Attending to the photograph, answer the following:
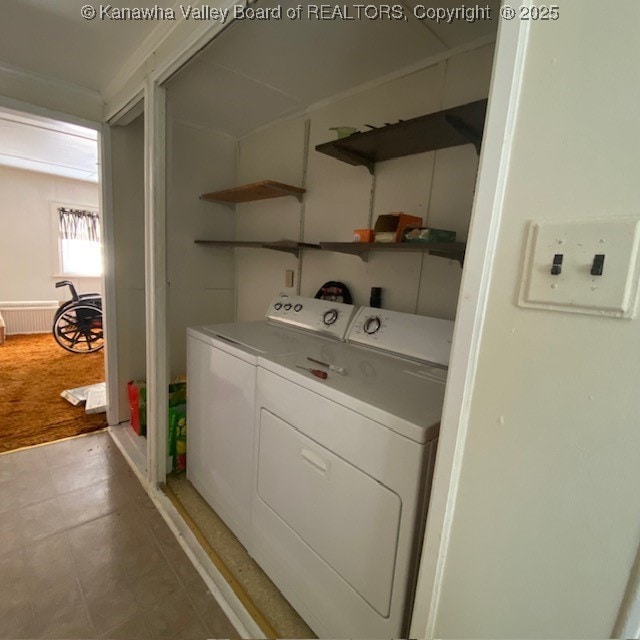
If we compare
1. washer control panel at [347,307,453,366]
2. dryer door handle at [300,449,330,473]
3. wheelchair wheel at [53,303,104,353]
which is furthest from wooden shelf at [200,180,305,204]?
wheelchair wheel at [53,303,104,353]

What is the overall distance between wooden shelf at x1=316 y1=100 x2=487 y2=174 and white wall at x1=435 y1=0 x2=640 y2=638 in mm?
695

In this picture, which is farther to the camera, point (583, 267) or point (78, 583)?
point (78, 583)

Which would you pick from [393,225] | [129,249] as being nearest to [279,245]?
[393,225]

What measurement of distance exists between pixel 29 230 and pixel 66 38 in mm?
4378

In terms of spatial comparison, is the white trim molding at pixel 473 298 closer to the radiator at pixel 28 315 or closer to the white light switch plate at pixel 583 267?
the white light switch plate at pixel 583 267

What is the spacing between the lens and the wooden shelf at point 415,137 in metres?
1.15

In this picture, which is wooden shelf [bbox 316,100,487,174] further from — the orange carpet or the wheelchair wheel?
the wheelchair wheel

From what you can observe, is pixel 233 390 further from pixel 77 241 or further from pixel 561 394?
pixel 77 241

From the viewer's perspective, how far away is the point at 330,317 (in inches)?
67.2

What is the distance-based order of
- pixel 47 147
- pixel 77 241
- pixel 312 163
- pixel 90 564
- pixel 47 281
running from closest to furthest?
pixel 90 564
pixel 312 163
pixel 47 147
pixel 47 281
pixel 77 241

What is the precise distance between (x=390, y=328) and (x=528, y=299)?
94cm

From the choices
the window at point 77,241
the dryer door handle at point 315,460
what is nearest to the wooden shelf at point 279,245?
the dryer door handle at point 315,460

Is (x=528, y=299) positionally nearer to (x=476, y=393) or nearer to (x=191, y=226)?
(x=476, y=393)

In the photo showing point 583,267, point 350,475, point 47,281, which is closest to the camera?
point 583,267
